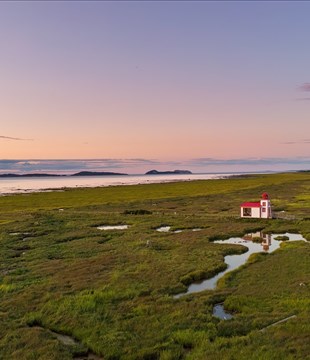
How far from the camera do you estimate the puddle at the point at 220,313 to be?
16891 mm

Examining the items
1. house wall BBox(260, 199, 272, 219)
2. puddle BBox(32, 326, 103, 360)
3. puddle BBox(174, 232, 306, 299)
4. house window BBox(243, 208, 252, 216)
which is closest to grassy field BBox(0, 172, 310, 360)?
puddle BBox(32, 326, 103, 360)

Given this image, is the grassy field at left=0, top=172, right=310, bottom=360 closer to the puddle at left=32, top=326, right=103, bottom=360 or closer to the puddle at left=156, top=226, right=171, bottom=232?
the puddle at left=32, top=326, right=103, bottom=360

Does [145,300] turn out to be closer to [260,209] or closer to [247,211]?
[260,209]

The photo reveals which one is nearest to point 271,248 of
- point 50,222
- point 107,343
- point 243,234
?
point 243,234

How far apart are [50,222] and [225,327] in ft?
120

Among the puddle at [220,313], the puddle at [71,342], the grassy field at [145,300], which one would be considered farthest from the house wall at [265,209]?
the puddle at [71,342]

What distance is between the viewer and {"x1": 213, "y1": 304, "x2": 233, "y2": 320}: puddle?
16891mm

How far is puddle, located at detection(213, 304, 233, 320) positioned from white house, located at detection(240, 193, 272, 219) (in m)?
30.2

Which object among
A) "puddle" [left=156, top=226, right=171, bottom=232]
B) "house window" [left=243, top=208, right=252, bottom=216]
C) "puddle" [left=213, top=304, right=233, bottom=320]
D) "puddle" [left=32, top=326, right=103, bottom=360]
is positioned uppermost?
"house window" [left=243, top=208, right=252, bottom=216]

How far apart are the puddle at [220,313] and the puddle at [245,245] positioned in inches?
92.4

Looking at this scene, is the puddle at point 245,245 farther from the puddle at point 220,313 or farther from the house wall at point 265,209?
the house wall at point 265,209

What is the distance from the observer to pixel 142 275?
23.5 meters

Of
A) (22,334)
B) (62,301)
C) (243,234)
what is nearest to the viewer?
(22,334)

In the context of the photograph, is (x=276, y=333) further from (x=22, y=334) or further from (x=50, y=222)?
(x=50, y=222)
